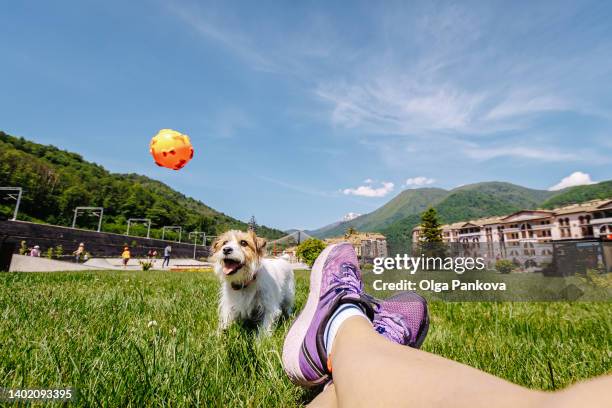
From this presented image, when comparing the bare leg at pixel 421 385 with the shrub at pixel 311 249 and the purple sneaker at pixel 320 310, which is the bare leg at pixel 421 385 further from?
the shrub at pixel 311 249

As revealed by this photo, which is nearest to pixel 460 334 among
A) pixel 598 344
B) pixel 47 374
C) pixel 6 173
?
pixel 598 344

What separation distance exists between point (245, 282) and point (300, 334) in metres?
1.83

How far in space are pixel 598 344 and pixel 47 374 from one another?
4327 mm

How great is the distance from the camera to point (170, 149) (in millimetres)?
9469

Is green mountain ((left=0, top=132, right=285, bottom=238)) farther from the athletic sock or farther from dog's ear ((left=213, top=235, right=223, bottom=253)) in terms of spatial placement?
the athletic sock

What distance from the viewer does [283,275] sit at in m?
4.67

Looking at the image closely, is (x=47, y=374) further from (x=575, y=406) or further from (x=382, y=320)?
(x=575, y=406)

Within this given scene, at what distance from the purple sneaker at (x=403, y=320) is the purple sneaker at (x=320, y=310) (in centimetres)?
12

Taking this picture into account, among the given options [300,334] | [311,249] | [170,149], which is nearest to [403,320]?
[300,334]

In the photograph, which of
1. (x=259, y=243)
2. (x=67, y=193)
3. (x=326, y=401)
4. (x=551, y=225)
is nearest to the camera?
(x=326, y=401)

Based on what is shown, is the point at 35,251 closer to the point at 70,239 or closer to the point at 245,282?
the point at 70,239

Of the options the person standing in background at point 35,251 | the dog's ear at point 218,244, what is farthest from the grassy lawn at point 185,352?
the person standing in background at point 35,251

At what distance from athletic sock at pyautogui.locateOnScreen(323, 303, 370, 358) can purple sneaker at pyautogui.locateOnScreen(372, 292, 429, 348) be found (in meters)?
0.18

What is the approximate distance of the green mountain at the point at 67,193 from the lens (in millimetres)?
56719
